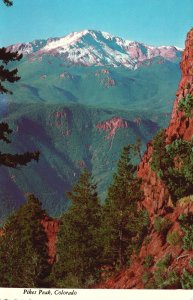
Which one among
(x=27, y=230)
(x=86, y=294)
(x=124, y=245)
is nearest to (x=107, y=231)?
(x=124, y=245)

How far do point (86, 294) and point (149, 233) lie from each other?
27.0 m

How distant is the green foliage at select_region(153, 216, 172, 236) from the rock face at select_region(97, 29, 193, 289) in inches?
15.4

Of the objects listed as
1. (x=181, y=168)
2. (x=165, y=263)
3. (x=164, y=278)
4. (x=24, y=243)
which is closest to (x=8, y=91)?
(x=181, y=168)

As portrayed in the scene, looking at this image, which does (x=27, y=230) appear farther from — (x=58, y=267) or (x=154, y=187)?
(x=154, y=187)

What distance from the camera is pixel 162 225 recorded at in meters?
36.8

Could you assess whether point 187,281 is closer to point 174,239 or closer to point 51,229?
point 174,239

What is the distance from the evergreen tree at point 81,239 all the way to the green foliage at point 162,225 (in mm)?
10747

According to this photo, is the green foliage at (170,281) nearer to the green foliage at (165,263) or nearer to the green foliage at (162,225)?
the green foliage at (165,263)

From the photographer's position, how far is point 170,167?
16578mm

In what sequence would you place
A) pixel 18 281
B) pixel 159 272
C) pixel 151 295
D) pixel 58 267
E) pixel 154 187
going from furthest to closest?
pixel 154 187
pixel 58 267
pixel 18 281
pixel 159 272
pixel 151 295

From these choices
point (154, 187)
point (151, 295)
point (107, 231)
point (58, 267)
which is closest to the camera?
point (151, 295)

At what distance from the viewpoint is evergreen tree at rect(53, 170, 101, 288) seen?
48.0m

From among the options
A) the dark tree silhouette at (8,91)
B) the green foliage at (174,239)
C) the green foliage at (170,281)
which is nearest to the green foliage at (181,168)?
the green foliage at (170,281)

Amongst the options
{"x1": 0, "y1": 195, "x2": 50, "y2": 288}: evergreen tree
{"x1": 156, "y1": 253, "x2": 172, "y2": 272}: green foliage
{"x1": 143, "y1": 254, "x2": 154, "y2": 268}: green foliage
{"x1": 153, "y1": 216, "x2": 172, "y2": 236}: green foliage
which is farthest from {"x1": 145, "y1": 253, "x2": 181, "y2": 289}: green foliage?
{"x1": 0, "y1": 195, "x2": 50, "y2": 288}: evergreen tree
